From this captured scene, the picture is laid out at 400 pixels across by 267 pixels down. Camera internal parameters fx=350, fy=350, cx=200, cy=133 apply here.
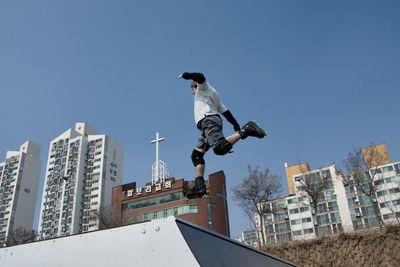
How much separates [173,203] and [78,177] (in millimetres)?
46789

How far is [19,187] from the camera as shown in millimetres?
90375

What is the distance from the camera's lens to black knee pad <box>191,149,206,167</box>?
4371 mm

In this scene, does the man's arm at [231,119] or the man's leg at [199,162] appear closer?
the man's leg at [199,162]

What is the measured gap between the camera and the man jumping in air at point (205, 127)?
414 cm

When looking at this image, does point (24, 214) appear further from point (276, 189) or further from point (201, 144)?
point (201, 144)

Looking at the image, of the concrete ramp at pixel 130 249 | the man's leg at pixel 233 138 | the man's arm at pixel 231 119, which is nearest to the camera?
the concrete ramp at pixel 130 249

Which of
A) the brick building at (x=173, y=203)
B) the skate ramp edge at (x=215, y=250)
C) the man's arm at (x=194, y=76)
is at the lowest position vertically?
the skate ramp edge at (x=215, y=250)

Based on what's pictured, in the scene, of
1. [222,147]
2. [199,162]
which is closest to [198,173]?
[199,162]

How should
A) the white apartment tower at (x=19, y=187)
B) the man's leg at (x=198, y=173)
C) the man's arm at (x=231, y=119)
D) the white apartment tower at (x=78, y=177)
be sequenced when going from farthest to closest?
the white apartment tower at (x=19, y=187) < the white apartment tower at (x=78, y=177) < the man's arm at (x=231, y=119) < the man's leg at (x=198, y=173)

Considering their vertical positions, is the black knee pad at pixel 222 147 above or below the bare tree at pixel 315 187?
below

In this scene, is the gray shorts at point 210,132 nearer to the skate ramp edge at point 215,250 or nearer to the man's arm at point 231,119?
the man's arm at point 231,119

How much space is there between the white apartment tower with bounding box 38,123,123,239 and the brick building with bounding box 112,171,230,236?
109ft

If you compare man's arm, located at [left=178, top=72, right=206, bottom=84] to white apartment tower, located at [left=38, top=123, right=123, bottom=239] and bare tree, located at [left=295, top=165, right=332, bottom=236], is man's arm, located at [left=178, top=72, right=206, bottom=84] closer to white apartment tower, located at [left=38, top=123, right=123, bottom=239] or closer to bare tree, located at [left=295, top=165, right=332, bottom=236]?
bare tree, located at [left=295, top=165, right=332, bottom=236]

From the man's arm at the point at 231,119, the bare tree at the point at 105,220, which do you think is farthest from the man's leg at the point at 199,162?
the bare tree at the point at 105,220
